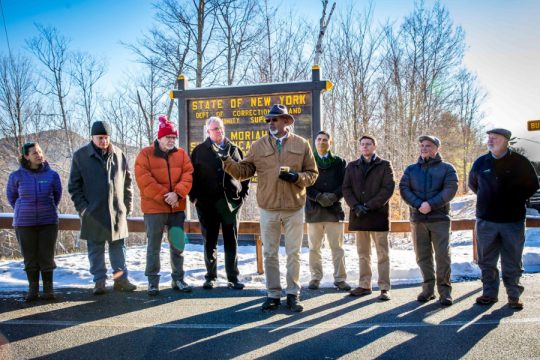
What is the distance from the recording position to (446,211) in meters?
5.53

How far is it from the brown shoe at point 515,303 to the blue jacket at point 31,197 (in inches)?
226

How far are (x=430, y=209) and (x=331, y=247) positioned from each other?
1538mm

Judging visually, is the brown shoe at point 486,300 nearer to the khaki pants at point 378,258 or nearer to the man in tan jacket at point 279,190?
the khaki pants at point 378,258

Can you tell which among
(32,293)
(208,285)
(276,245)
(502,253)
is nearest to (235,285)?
(208,285)

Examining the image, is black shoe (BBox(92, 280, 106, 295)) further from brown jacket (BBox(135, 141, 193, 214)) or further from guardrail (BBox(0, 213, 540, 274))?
guardrail (BBox(0, 213, 540, 274))

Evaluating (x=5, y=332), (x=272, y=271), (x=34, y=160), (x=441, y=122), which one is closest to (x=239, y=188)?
(x=272, y=271)

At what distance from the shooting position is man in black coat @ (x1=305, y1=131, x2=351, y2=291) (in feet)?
20.4

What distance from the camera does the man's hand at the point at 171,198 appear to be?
5.82m

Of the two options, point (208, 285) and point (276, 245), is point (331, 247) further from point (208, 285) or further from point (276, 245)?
point (208, 285)

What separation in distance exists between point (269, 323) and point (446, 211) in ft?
8.71

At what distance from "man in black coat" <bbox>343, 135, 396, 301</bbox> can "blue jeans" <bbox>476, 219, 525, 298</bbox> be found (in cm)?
113

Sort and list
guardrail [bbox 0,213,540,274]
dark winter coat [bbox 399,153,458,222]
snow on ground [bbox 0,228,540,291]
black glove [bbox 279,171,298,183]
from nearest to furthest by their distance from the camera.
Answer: black glove [bbox 279,171,298,183] < dark winter coat [bbox 399,153,458,222] < snow on ground [bbox 0,228,540,291] < guardrail [bbox 0,213,540,274]

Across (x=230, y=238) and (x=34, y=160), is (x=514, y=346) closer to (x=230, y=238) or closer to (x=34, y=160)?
(x=230, y=238)

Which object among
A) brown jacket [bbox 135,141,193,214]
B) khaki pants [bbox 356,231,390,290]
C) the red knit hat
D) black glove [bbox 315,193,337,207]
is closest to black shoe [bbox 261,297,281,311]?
khaki pants [bbox 356,231,390,290]
